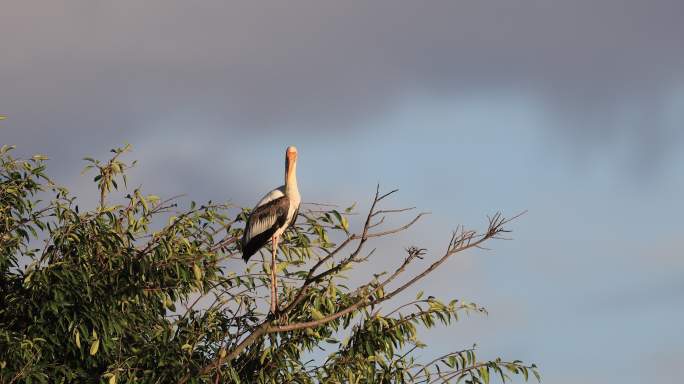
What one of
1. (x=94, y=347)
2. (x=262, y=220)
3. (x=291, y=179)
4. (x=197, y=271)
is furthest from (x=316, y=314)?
(x=291, y=179)

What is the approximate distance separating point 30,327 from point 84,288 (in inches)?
30.6

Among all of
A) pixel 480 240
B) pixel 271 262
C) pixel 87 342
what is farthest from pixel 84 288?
pixel 480 240

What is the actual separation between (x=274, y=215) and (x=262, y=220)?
198mm

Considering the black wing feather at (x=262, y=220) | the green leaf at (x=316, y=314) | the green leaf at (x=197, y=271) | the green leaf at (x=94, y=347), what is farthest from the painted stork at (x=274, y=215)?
the green leaf at (x=94, y=347)

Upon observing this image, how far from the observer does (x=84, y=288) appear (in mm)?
13969

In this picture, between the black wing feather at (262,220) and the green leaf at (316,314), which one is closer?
the green leaf at (316,314)

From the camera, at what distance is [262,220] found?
15.2m

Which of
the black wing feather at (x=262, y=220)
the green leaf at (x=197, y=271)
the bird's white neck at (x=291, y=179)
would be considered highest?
the bird's white neck at (x=291, y=179)

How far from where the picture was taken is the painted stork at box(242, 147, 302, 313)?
15.2 meters

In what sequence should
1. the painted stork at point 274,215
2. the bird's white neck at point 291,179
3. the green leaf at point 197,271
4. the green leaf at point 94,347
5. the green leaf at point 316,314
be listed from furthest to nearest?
the bird's white neck at point 291,179 → the painted stork at point 274,215 → the green leaf at point 197,271 → the green leaf at point 94,347 → the green leaf at point 316,314

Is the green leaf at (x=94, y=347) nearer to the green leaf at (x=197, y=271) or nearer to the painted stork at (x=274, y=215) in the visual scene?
the green leaf at (x=197, y=271)

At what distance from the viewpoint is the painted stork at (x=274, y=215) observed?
50.0ft

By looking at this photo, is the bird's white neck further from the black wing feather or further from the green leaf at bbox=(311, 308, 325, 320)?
the green leaf at bbox=(311, 308, 325, 320)

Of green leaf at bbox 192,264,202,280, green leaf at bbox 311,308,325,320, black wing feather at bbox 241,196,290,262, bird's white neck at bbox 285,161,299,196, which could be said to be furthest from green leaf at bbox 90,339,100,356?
bird's white neck at bbox 285,161,299,196
